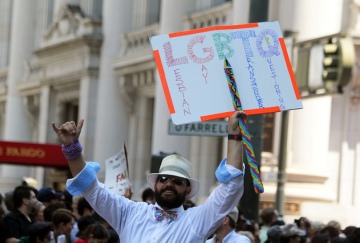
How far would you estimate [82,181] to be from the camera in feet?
24.1

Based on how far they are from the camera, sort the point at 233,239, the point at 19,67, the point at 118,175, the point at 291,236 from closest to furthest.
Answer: the point at 233,239, the point at 291,236, the point at 118,175, the point at 19,67

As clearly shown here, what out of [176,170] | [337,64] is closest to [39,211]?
[337,64]

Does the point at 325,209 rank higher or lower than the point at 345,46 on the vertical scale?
lower

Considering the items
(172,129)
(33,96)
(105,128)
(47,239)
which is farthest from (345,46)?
(33,96)

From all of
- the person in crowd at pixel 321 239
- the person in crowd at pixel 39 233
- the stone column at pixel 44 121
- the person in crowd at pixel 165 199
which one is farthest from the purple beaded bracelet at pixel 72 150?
the stone column at pixel 44 121

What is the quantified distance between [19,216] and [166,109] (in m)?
15.3

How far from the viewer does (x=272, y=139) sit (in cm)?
2419

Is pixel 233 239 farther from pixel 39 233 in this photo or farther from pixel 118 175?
pixel 118 175

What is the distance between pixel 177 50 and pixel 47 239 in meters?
3.52

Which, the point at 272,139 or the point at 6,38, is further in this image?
the point at 6,38

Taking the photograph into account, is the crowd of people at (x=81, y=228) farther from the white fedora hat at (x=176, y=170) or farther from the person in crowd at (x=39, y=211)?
the white fedora hat at (x=176, y=170)

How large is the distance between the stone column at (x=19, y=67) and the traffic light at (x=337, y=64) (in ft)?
80.2

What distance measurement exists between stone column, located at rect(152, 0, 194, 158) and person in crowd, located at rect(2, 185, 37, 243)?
1458 cm

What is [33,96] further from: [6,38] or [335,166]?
[335,166]
